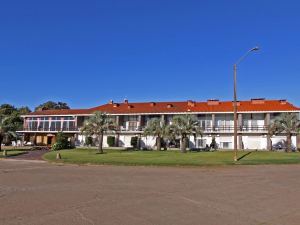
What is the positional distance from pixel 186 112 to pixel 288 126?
18184 millimetres

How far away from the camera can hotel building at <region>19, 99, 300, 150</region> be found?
5909 centimetres

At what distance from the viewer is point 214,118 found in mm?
62250

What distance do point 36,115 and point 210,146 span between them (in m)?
38.3

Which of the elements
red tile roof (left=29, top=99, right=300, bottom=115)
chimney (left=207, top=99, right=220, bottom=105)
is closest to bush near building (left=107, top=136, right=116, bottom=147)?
red tile roof (left=29, top=99, right=300, bottom=115)

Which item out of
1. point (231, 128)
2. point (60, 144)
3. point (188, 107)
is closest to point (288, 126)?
point (231, 128)

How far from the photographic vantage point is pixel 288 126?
161 ft

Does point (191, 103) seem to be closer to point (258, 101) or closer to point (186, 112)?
point (186, 112)

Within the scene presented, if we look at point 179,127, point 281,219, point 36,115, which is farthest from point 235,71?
point 36,115

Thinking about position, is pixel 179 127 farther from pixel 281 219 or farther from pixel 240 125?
pixel 281 219

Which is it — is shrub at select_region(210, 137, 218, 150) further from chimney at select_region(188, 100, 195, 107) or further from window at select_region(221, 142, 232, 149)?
chimney at select_region(188, 100, 195, 107)

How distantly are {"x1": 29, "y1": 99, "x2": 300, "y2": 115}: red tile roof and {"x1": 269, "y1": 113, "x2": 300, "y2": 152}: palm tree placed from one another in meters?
7.90

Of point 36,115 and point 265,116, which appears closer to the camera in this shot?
point 265,116

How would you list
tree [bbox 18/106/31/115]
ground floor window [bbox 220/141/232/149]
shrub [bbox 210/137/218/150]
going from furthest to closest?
tree [bbox 18/106/31/115]
ground floor window [bbox 220/141/232/149]
shrub [bbox 210/137/218/150]

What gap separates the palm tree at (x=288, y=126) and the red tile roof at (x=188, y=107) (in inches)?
311
